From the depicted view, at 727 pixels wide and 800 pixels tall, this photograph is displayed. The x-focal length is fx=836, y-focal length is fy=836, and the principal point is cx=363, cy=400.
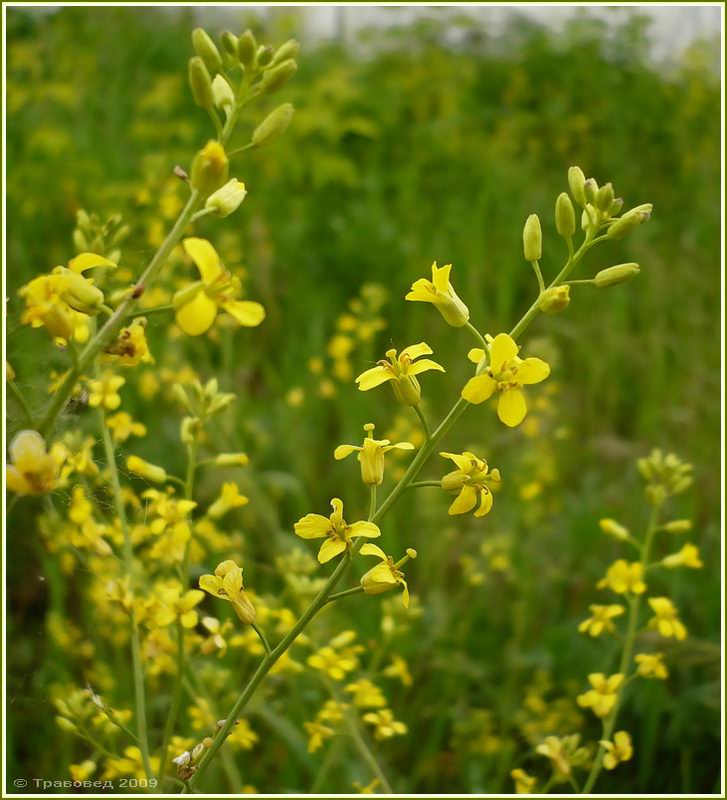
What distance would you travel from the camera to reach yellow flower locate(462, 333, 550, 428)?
111 cm

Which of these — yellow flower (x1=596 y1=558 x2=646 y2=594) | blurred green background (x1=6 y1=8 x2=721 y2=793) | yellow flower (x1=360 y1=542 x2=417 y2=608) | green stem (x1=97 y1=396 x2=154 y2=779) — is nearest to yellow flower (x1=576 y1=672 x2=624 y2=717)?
yellow flower (x1=596 y1=558 x2=646 y2=594)

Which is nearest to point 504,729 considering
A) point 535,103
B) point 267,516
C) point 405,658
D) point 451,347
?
point 405,658

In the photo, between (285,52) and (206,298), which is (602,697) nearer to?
(206,298)

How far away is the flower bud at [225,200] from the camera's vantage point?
112 centimetres

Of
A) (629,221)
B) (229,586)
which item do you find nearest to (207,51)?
(629,221)

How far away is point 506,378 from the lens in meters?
1.15

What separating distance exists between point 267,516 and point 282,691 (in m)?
0.59

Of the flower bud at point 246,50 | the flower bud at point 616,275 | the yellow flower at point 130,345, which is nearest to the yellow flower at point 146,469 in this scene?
the yellow flower at point 130,345

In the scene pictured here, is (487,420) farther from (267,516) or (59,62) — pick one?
(59,62)

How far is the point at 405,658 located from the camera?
2.73 metres

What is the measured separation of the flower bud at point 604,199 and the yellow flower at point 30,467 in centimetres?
90

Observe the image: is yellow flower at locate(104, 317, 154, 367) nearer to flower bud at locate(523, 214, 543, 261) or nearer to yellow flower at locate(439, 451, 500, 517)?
yellow flower at locate(439, 451, 500, 517)

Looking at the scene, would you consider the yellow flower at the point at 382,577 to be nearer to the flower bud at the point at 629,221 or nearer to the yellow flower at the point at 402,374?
the yellow flower at the point at 402,374

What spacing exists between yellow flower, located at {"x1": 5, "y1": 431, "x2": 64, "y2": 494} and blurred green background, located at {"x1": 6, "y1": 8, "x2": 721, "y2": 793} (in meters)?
0.53
